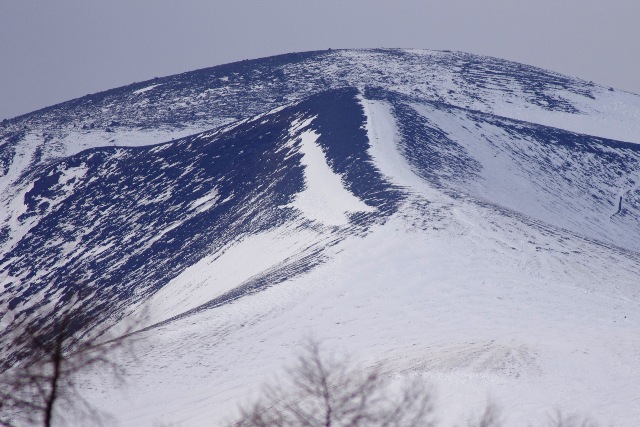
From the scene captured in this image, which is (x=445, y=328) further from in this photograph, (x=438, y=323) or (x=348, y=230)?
(x=348, y=230)

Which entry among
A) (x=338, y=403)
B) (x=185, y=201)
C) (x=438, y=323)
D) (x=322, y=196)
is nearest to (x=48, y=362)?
(x=338, y=403)

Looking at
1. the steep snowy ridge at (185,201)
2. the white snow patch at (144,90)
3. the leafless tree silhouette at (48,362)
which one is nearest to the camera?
the leafless tree silhouette at (48,362)

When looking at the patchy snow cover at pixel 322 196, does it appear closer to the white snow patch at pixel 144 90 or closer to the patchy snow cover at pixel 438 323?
the patchy snow cover at pixel 438 323

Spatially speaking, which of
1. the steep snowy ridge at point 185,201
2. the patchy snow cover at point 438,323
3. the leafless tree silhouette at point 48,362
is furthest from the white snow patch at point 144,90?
the leafless tree silhouette at point 48,362

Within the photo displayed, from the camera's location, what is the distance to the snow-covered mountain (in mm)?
21266

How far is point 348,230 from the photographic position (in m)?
35.1

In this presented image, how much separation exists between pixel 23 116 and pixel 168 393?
9083 cm

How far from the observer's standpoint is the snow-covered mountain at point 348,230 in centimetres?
2127

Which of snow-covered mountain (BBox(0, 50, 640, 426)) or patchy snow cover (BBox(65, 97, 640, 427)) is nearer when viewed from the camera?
patchy snow cover (BBox(65, 97, 640, 427))

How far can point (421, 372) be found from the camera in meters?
19.1

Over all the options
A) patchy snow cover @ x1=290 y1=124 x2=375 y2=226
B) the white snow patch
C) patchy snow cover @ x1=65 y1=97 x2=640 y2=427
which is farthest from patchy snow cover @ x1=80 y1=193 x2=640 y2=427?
the white snow patch

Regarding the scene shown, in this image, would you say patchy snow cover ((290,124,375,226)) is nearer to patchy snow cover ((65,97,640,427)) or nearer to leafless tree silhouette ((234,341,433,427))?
patchy snow cover ((65,97,640,427))

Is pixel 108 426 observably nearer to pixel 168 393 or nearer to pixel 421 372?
pixel 168 393

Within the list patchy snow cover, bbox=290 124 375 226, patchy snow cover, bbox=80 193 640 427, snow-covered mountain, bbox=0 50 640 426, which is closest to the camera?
patchy snow cover, bbox=80 193 640 427
